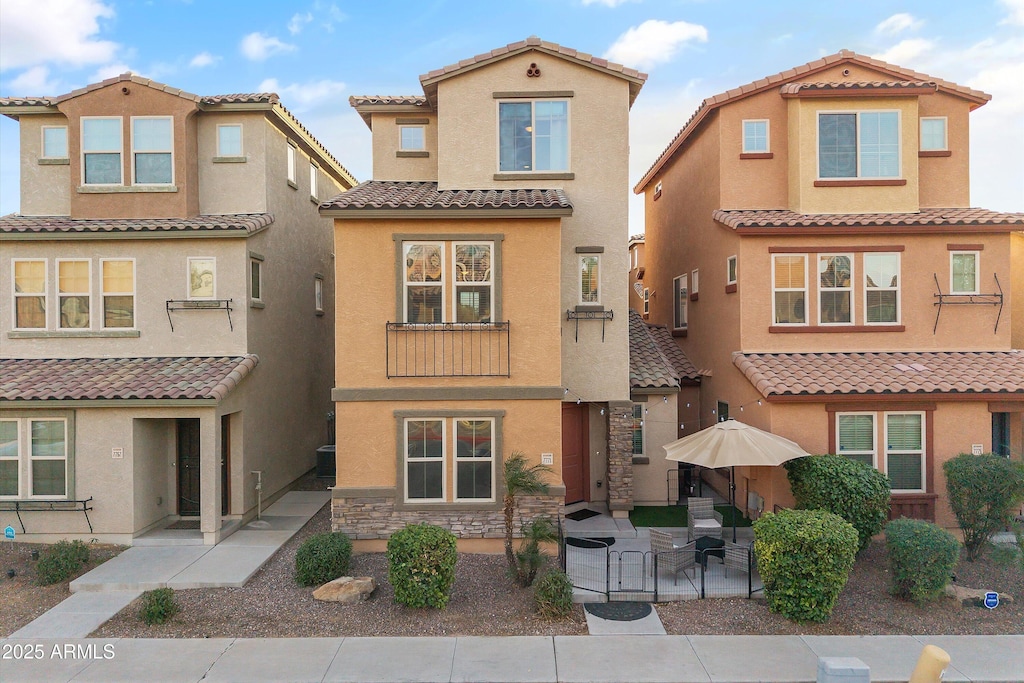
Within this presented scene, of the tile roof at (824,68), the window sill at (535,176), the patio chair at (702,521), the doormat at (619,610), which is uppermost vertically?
the tile roof at (824,68)

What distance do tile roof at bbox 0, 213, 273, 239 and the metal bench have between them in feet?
18.9

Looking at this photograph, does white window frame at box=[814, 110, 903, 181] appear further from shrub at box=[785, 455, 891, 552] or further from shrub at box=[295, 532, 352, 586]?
shrub at box=[295, 532, 352, 586]

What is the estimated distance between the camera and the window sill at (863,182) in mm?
13945

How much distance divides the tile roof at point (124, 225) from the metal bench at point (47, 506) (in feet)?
18.9

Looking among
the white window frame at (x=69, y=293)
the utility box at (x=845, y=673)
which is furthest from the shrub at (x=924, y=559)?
the white window frame at (x=69, y=293)

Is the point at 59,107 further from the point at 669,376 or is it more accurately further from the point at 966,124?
the point at 966,124

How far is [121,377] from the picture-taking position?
12.4 m

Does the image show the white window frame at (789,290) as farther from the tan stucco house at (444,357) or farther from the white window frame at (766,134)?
the tan stucco house at (444,357)

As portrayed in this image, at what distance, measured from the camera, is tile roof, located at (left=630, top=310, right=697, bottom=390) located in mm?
14398

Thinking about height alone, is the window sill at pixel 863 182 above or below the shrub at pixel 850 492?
above

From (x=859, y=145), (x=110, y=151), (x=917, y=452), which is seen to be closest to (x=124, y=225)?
(x=110, y=151)

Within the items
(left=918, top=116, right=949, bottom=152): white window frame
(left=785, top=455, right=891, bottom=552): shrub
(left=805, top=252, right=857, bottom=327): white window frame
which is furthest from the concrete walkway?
(left=918, top=116, right=949, bottom=152): white window frame

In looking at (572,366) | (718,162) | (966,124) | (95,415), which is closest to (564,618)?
(572,366)

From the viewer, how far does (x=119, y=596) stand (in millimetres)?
9875
